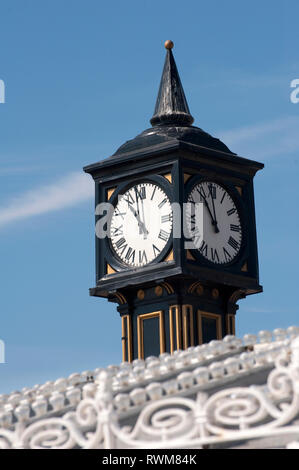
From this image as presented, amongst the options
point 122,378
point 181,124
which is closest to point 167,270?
point 181,124

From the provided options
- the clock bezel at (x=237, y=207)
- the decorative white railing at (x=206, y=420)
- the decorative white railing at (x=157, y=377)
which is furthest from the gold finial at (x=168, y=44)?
the decorative white railing at (x=206, y=420)

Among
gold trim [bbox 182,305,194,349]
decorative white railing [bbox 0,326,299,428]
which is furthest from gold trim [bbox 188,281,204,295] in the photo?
decorative white railing [bbox 0,326,299,428]

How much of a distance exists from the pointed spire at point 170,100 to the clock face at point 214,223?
2355 millimetres

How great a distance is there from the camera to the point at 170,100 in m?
43.6

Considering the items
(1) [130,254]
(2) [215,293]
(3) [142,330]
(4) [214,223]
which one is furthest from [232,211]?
(3) [142,330]

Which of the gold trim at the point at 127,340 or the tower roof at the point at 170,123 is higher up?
the tower roof at the point at 170,123

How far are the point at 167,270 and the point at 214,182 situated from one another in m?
2.96

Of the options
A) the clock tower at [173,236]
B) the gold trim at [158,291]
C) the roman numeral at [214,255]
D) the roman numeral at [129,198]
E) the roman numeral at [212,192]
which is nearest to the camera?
the clock tower at [173,236]

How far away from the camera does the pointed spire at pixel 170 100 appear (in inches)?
1699

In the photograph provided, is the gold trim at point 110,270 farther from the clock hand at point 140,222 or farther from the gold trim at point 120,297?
the clock hand at point 140,222

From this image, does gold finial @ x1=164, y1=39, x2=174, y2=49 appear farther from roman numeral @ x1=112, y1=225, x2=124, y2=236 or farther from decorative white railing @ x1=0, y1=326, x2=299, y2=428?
decorative white railing @ x1=0, y1=326, x2=299, y2=428

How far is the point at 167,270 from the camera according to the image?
40281mm
